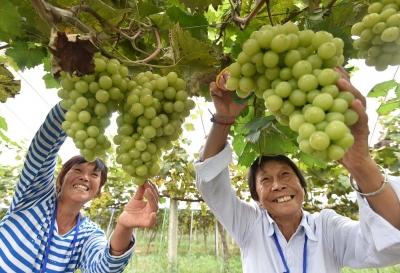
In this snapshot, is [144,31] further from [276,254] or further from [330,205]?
[330,205]

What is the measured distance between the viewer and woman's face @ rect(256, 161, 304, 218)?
2.49 meters

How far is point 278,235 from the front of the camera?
246cm

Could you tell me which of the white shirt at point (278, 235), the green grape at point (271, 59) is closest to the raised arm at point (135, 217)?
the white shirt at point (278, 235)

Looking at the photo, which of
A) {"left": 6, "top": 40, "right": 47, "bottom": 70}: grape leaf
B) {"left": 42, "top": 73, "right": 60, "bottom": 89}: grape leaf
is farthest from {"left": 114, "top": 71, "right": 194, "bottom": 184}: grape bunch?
{"left": 42, "top": 73, "right": 60, "bottom": 89}: grape leaf

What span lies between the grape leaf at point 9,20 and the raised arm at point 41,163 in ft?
1.62

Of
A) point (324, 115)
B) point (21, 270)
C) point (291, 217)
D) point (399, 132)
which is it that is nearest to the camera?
point (324, 115)

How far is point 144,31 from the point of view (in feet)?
4.98

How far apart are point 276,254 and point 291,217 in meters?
0.27

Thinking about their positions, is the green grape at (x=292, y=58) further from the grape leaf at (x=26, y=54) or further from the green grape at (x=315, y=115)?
the grape leaf at (x=26, y=54)

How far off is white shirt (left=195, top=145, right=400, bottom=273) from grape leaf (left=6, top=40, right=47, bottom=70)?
3.03 ft

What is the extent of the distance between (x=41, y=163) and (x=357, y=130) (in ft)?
5.56

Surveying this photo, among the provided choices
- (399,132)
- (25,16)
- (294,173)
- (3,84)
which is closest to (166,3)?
(25,16)

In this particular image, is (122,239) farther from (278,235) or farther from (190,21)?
(190,21)

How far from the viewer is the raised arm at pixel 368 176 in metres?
1.19
